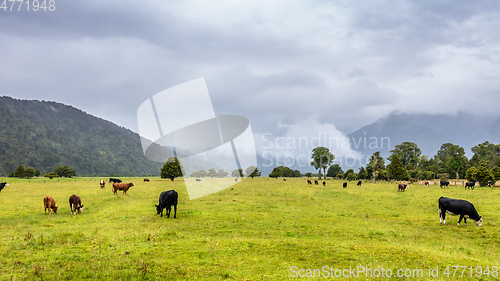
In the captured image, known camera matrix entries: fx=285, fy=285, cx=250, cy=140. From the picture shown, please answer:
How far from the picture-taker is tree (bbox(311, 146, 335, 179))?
125250mm

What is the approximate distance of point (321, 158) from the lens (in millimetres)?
124688

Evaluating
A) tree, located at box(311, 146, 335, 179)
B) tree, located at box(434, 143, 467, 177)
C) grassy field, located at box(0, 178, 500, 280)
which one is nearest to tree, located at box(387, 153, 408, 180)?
tree, located at box(434, 143, 467, 177)

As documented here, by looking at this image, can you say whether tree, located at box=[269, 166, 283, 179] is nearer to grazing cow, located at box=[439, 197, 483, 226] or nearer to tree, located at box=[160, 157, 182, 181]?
tree, located at box=[160, 157, 182, 181]

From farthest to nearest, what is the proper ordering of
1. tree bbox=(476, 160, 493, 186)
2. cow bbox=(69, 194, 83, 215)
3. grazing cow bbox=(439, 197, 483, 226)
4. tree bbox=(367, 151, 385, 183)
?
1. tree bbox=(367, 151, 385, 183)
2. tree bbox=(476, 160, 493, 186)
3. cow bbox=(69, 194, 83, 215)
4. grazing cow bbox=(439, 197, 483, 226)

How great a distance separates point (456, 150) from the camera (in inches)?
4574

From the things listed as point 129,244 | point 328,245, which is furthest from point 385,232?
point 129,244

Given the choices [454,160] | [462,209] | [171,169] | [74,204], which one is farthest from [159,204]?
[454,160]

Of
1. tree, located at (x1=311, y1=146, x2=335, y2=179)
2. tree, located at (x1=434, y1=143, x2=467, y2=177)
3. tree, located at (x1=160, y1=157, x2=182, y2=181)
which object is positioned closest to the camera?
tree, located at (x1=160, y1=157, x2=182, y2=181)

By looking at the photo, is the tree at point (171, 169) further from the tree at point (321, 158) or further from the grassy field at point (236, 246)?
the grassy field at point (236, 246)

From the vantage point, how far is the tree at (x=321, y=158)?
411ft

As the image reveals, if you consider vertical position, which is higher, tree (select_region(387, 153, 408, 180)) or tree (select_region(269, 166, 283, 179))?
tree (select_region(387, 153, 408, 180))

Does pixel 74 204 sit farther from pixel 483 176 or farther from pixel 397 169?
pixel 397 169

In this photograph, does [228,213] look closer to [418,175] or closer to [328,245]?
[328,245]

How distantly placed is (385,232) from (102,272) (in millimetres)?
16305
